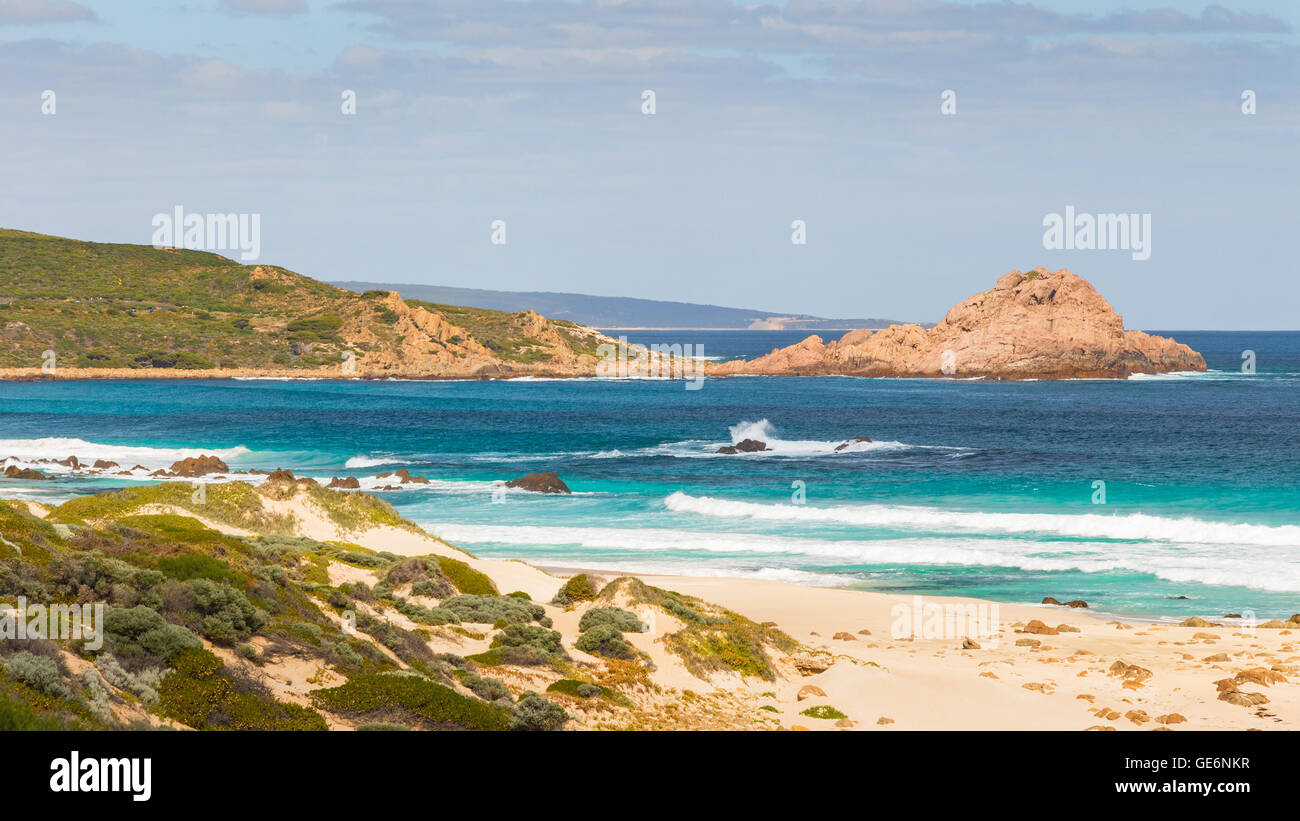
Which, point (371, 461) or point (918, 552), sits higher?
point (371, 461)

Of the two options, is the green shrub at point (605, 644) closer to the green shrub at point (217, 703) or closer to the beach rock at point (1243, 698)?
the green shrub at point (217, 703)

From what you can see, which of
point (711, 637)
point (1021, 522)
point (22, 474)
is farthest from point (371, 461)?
point (711, 637)

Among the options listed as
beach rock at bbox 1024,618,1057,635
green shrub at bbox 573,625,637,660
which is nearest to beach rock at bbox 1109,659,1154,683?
beach rock at bbox 1024,618,1057,635

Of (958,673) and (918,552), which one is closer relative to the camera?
(958,673)

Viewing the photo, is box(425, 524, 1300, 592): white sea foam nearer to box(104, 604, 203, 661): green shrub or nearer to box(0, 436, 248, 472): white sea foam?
box(104, 604, 203, 661): green shrub

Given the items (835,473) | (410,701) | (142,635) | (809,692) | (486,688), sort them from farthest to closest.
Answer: (835,473) < (809,692) < (486,688) < (410,701) < (142,635)

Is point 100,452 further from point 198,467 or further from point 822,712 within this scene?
point 822,712
